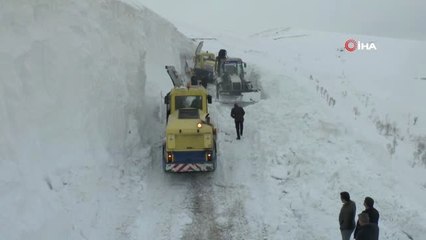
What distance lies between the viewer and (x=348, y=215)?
1118 cm

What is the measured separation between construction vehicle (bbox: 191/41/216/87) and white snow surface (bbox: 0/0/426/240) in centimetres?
716

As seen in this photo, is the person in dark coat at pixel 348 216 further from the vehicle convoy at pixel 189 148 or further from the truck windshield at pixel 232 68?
the truck windshield at pixel 232 68

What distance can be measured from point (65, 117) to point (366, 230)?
393 inches

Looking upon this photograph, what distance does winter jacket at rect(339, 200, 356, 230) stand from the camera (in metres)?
11.1

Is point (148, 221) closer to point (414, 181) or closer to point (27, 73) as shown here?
point (27, 73)

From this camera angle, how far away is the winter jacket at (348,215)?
11149mm

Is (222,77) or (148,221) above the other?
(222,77)

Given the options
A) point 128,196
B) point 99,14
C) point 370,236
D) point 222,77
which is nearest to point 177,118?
point 128,196

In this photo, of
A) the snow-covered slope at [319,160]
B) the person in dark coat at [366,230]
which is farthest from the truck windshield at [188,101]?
the person in dark coat at [366,230]

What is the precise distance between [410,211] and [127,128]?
34.3ft

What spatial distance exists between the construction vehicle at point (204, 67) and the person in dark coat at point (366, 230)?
21183mm

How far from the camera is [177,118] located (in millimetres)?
18141

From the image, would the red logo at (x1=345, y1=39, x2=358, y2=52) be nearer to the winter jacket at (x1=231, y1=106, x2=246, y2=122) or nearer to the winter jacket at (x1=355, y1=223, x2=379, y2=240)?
the winter jacket at (x1=231, y1=106, x2=246, y2=122)

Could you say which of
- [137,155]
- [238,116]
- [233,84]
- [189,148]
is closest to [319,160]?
[238,116]
